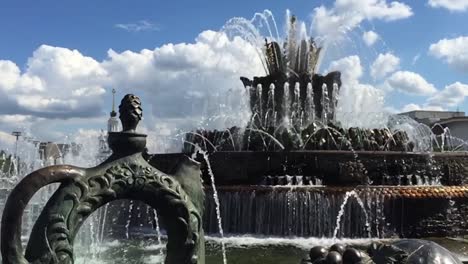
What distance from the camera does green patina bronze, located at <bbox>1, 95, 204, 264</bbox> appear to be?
2.94 metres

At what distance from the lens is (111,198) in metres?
3.27

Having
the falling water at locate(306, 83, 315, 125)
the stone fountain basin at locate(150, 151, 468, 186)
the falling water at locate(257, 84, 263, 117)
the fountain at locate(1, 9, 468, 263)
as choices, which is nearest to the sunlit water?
the fountain at locate(1, 9, 468, 263)

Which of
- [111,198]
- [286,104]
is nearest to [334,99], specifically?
[286,104]

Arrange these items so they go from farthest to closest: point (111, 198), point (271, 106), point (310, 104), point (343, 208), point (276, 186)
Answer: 1. point (271, 106)
2. point (310, 104)
3. point (276, 186)
4. point (343, 208)
5. point (111, 198)

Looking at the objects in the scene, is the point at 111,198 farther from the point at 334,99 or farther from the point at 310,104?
the point at 334,99

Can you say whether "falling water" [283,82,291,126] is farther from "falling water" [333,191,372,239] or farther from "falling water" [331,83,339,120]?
"falling water" [333,191,372,239]

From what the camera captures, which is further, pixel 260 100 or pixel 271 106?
pixel 260 100

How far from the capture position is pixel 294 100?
54.1 feet

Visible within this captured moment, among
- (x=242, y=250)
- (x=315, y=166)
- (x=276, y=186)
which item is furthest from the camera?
(x=315, y=166)

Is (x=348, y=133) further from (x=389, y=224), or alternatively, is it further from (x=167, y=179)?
(x=167, y=179)

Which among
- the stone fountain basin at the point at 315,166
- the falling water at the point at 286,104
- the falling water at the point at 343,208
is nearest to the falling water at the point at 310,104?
the falling water at the point at 286,104

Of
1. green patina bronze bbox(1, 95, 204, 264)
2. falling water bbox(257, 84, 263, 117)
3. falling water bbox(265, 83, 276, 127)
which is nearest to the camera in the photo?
green patina bronze bbox(1, 95, 204, 264)

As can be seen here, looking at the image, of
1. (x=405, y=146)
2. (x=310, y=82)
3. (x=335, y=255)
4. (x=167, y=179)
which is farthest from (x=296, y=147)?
(x=167, y=179)

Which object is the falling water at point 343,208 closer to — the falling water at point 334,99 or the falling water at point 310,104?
the falling water at point 310,104
